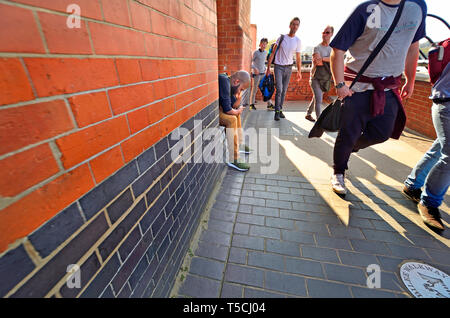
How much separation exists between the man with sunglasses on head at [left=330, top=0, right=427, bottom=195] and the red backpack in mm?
200

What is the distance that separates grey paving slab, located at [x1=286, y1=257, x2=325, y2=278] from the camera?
5.12 ft

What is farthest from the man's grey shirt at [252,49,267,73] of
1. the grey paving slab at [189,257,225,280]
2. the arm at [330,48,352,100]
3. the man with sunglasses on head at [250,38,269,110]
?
the grey paving slab at [189,257,225,280]

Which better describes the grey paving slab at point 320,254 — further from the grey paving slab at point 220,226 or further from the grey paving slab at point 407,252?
the grey paving slab at point 220,226

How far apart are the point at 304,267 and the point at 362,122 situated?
5.36 feet

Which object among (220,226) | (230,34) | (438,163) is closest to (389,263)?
(438,163)

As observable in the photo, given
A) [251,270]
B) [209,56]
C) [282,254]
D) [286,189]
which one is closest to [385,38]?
[209,56]

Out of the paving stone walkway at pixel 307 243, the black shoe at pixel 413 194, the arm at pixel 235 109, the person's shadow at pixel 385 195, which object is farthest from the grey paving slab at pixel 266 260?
the arm at pixel 235 109

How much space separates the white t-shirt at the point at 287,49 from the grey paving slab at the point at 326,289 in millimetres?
4729

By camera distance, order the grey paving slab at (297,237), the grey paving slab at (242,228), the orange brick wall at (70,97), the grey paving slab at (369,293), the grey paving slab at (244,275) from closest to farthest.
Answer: the orange brick wall at (70,97) < the grey paving slab at (369,293) < the grey paving slab at (244,275) < the grey paving slab at (297,237) < the grey paving slab at (242,228)

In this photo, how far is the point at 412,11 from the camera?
1747 millimetres

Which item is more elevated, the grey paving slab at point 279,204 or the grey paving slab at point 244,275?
the grey paving slab at point 279,204

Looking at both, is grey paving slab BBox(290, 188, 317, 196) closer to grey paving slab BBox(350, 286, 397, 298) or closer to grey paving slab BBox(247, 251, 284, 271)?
grey paving slab BBox(247, 251, 284, 271)

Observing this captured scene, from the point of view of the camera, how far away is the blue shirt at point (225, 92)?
2.68m

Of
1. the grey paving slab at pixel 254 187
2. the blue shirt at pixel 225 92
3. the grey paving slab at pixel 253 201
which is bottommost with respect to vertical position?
A: the grey paving slab at pixel 253 201
